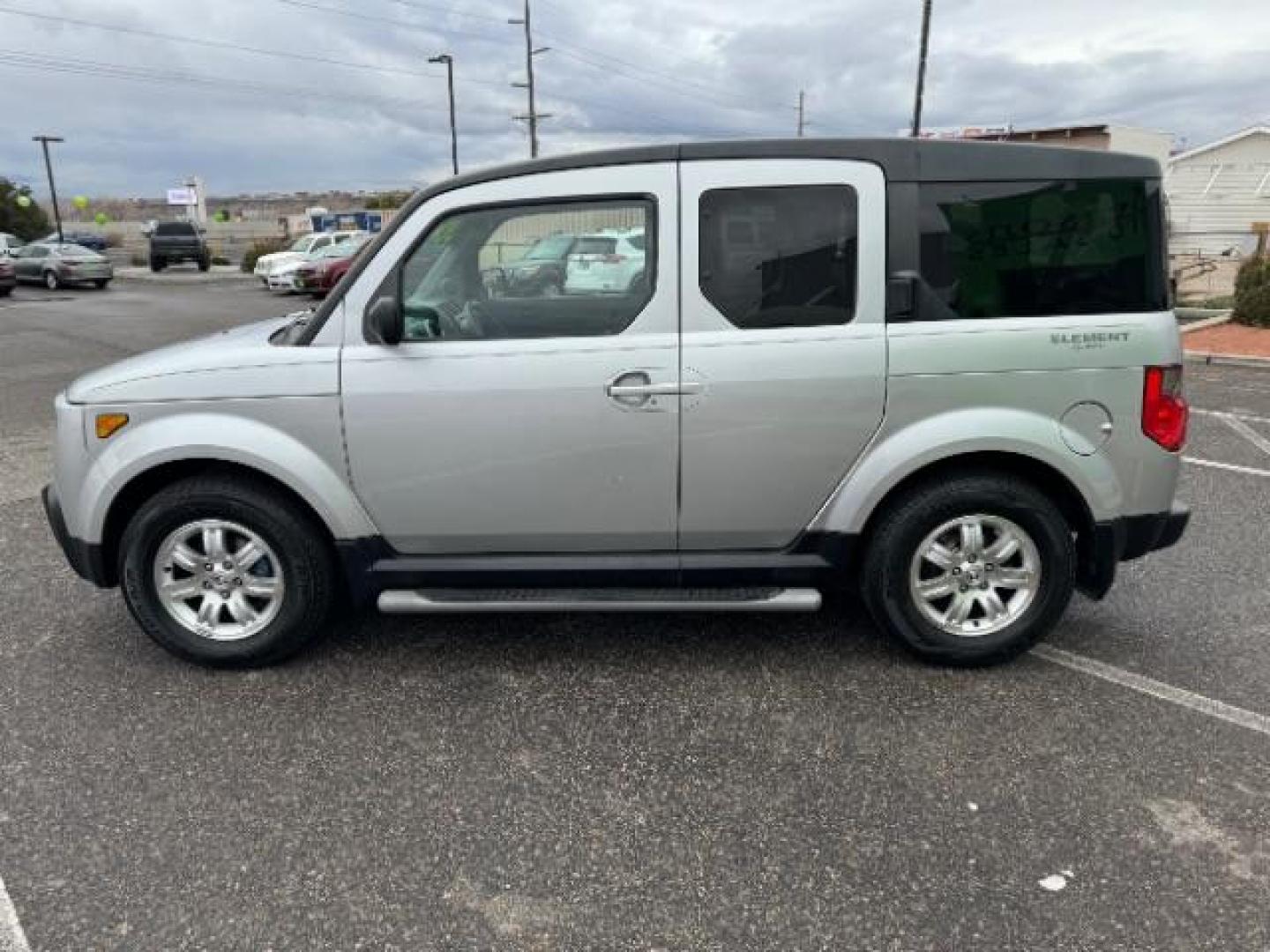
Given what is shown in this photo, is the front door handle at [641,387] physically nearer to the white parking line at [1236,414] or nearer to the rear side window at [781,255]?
the rear side window at [781,255]

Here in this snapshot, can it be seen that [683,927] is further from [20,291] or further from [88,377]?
[20,291]

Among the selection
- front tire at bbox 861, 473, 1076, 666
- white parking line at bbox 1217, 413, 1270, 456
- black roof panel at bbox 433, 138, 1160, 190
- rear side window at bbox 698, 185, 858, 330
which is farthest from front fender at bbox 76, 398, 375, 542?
white parking line at bbox 1217, 413, 1270, 456

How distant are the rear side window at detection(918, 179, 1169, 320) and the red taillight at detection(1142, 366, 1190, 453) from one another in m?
0.25

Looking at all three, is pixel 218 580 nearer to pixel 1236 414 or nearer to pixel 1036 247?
pixel 1036 247

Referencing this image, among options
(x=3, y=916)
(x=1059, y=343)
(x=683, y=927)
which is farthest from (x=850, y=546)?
(x=3, y=916)

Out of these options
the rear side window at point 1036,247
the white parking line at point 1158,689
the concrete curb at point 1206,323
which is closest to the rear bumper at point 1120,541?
the white parking line at point 1158,689

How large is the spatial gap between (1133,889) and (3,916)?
113 inches

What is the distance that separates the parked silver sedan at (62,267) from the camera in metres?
26.8

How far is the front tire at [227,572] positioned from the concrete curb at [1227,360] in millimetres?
10990

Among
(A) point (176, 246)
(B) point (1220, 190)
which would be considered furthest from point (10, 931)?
(A) point (176, 246)

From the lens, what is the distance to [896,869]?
2.43 metres

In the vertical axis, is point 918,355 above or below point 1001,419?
above

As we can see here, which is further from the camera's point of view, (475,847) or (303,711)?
(303,711)

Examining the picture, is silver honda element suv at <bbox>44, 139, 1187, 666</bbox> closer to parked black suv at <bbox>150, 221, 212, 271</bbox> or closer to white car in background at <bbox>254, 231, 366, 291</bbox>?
white car in background at <bbox>254, 231, 366, 291</bbox>
